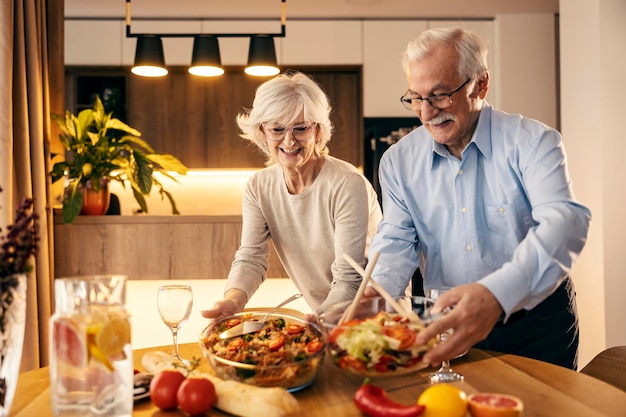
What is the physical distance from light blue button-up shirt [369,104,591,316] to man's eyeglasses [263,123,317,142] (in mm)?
266

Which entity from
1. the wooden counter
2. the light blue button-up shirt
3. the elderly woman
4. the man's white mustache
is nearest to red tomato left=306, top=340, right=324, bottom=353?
the light blue button-up shirt

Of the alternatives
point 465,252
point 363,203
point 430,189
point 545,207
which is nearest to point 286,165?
point 363,203

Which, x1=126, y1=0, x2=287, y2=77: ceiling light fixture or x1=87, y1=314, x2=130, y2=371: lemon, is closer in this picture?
x1=87, y1=314, x2=130, y2=371: lemon

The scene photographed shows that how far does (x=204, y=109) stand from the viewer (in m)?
5.82

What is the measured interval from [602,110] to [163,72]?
2500 mm

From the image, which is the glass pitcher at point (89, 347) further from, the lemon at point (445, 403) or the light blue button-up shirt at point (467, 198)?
the light blue button-up shirt at point (467, 198)

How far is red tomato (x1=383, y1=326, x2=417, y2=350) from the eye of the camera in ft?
3.73

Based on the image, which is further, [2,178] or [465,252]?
[2,178]

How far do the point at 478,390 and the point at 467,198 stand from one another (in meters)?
0.62

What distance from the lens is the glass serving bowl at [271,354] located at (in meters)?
1.23

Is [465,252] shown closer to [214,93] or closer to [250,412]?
[250,412]

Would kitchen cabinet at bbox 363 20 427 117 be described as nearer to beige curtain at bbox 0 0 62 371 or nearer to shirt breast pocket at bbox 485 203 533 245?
beige curtain at bbox 0 0 62 371

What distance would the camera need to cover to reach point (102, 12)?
5559 mm

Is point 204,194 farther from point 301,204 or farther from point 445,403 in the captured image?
point 445,403
